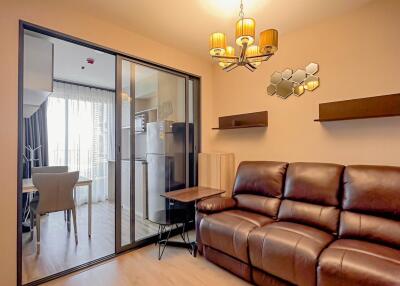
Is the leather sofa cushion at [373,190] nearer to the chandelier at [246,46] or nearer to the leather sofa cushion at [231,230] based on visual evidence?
the leather sofa cushion at [231,230]

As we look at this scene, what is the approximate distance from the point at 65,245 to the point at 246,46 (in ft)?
10.3

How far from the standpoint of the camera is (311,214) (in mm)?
2160

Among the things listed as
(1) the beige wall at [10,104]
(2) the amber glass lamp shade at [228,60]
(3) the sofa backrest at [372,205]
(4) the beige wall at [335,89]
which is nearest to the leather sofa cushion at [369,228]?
(3) the sofa backrest at [372,205]

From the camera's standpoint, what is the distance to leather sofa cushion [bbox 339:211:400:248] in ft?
5.68

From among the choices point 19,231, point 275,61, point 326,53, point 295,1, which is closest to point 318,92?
point 326,53

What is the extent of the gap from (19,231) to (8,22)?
5.88 feet

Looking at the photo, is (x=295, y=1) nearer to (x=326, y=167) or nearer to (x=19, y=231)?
(x=326, y=167)

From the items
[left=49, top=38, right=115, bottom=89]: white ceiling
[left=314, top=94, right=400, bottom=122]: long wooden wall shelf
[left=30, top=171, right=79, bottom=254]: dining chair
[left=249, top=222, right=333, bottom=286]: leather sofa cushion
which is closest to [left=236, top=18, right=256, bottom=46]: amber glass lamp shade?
[left=314, top=94, right=400, bottom=122]: long wooden wall shelf

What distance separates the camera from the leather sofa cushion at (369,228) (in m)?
1.73

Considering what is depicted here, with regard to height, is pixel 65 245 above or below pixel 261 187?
below

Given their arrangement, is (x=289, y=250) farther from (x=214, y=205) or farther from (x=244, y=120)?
(x=244, y=120)

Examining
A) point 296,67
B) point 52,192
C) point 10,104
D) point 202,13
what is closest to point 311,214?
point 296,67

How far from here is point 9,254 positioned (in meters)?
1.89

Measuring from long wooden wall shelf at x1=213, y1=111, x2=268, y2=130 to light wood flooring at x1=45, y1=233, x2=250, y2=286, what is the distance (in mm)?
1820
